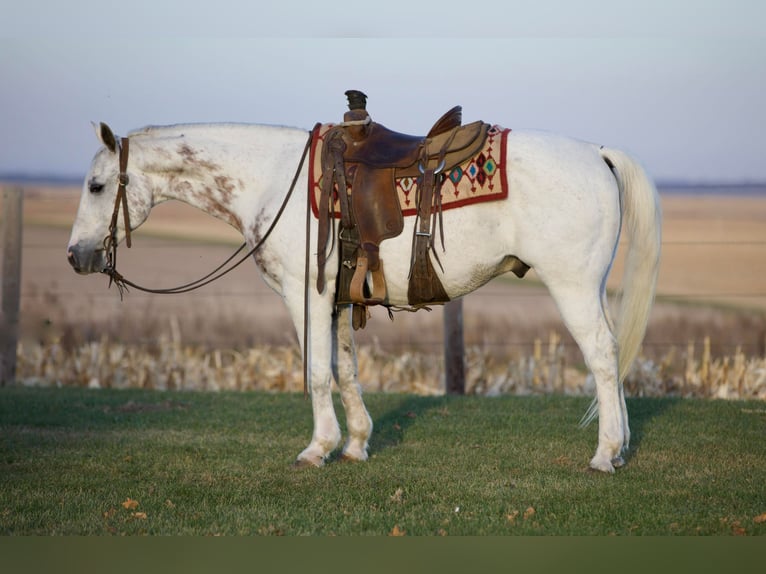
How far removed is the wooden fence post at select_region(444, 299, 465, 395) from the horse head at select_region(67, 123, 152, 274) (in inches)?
177

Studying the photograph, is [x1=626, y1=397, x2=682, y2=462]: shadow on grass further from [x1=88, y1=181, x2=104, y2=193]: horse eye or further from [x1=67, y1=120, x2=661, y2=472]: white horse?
[x1=88, y1=181, x2=104, y2=193]: horse eye

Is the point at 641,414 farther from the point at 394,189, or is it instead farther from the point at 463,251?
the point at 394,189

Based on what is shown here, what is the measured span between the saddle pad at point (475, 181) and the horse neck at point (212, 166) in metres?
0.63

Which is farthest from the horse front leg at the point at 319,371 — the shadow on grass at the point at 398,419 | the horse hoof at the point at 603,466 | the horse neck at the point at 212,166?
the horse hoof at the point at 603,466

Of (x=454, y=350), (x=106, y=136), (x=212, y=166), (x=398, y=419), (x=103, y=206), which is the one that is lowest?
(x=398, y=419)

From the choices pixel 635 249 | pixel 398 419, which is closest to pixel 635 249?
pixel 635 249

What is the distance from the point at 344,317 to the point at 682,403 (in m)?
4.02

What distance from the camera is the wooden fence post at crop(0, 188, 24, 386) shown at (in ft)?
35.8

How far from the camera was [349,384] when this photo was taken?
21.6ft

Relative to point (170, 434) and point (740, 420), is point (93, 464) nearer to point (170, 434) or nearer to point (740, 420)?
point (170, 434)

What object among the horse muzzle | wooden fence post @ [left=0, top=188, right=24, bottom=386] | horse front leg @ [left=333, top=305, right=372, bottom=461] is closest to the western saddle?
horse front leg @ [left=333, top=305, right=372, bottom=461]

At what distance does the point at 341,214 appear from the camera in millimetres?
6184

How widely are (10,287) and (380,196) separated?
6457 mm

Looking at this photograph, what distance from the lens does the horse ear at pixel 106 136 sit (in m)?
6.27
